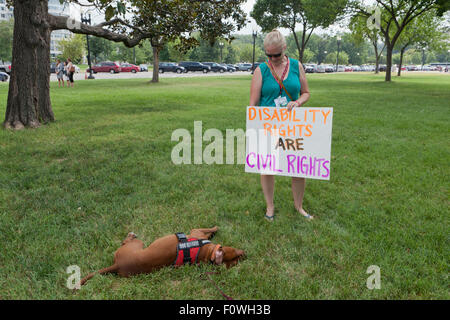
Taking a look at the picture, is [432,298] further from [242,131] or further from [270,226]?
[242,131]

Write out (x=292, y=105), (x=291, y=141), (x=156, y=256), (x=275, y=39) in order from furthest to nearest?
(x=291, y=141) < (x=292, y=105) < (x=275, y=39) < (x=156, y=256)

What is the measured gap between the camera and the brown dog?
2523mm

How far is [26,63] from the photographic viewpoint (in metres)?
7.80

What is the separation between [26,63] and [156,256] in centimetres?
760

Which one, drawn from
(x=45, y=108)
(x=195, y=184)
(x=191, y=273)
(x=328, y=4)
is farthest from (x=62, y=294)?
(x=328, y=4)

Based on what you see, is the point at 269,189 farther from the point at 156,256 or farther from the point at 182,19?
the point at 182,19

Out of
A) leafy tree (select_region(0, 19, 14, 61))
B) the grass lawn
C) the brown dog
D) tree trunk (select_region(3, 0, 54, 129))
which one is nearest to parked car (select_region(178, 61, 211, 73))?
tree trunk (select_region(3, 0, 54, 129))

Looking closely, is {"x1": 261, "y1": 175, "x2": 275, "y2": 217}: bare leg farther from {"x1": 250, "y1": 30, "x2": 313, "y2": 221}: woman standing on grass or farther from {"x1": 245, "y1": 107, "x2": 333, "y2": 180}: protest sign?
{"x1": 250, "y1": 30, "x2": 313, "y2": 221}: woman standing on grass

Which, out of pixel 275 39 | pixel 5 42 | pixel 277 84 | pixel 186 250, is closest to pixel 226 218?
pixel 186 250

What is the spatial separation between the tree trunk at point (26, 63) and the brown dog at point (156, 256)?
22.7 ft

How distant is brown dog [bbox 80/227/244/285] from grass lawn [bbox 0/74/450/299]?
66 millimetres
